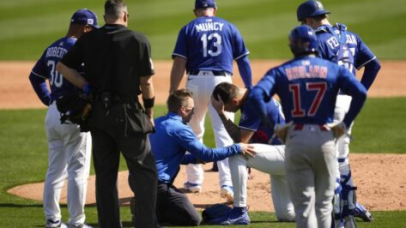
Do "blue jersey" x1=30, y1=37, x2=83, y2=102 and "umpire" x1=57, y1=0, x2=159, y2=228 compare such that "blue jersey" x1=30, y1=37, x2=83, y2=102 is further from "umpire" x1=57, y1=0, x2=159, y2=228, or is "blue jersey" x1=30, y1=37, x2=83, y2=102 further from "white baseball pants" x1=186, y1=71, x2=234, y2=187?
"white baseball pants" x1=186, y1=71, x2=234, y2=187

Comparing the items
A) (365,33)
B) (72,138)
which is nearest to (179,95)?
(72,138)

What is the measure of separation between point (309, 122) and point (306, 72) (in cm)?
34

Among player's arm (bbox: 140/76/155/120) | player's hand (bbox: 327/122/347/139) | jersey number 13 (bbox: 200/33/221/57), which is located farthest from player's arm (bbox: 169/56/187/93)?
player's hand (bbox: 327/122/347/139)

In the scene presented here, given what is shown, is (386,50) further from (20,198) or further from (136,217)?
(136,217)

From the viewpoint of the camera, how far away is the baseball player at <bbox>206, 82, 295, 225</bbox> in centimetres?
808

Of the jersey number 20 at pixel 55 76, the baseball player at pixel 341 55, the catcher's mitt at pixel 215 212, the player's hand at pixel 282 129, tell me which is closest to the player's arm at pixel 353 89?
the player's hand at pixel 282 129

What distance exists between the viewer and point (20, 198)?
9930 mm

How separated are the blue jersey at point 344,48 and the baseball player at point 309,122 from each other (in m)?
1.46

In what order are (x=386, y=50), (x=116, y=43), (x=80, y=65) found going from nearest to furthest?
1. (x=116, y=43)
2. (x=80, y=65)
3. (x=386, y=50)

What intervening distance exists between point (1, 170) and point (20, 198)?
1.71 metres

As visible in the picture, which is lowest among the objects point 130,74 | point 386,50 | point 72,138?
point 386,50

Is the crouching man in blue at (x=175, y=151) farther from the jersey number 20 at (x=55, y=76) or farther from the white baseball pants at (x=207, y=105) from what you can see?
the white baseball pants at (x=207, y=105)

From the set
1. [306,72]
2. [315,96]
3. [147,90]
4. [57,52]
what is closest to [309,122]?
[315,96]

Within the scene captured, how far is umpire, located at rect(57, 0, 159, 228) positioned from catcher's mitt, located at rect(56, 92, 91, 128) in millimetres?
64
